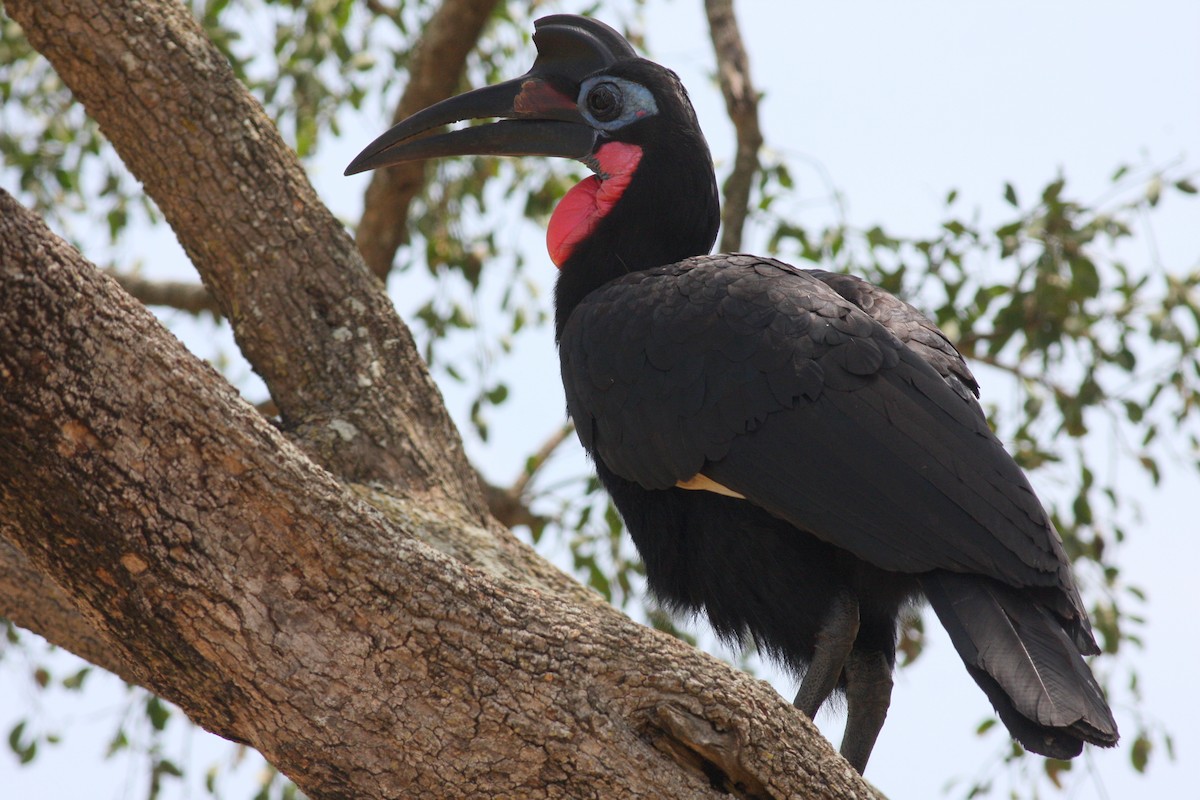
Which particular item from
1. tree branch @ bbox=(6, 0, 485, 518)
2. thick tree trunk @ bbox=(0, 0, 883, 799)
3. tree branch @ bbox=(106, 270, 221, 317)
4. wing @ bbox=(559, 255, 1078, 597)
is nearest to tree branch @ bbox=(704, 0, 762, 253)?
wing @ bbox=(559, 255, 1078, 597)

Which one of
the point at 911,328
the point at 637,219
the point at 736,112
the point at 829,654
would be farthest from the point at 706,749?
the point at 736,112

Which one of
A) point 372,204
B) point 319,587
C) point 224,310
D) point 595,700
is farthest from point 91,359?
point 372,204

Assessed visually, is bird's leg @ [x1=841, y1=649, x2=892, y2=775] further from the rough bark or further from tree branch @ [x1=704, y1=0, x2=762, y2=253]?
tree branch @ [x1=704, y1=0, x2=762, y2=253]

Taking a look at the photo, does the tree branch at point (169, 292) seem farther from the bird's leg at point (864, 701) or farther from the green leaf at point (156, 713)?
the bird's leg at point (864, 701)

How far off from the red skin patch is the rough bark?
153cm

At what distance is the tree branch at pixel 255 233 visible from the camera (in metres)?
3.13

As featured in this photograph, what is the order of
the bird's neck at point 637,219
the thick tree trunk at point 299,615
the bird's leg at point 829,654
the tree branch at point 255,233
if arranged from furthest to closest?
1. the bird's neck at point 637,219
2. the tree branch at point 255,233
3. the bird's leg at point 829,654
4. the thick tree trunk at point 299,615

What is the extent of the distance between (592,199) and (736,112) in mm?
1222

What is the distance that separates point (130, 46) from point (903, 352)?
207 cm

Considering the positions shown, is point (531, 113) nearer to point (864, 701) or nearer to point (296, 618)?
point (864, 701)

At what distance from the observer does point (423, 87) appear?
15.4 ft

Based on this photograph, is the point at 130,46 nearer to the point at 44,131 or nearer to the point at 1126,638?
the point at 44,131

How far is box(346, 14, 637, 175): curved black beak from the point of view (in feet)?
11.5

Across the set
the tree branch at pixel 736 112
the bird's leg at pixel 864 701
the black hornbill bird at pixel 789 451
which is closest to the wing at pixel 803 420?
the black hornbill bird at pixel 789 451
